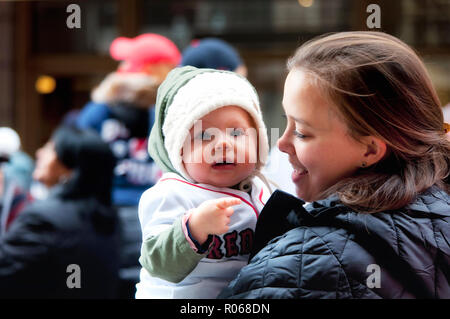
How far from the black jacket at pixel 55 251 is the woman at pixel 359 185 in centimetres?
148

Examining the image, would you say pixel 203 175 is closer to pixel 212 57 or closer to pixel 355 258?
pixel 355 258

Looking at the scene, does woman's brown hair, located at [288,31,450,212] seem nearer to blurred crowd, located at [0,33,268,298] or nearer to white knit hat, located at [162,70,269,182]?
white knit hat, located at [162,70,269,182]

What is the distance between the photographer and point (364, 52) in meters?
1.20

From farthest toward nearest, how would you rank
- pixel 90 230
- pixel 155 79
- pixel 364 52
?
pixel 155 79, pixel 90 230, pixel 364 52

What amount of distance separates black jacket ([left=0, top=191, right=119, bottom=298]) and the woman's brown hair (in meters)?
1.58

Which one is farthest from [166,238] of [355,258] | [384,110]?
[384,110]

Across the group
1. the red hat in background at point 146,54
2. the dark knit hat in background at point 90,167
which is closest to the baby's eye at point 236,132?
→ the dark knit hat in background at point 90,167

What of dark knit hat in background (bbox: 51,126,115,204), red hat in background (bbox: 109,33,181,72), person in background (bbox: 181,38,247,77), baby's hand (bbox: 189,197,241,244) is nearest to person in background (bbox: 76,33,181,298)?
red hat in background (bbox: 109,33,181,72)

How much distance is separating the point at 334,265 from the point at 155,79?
216 cm

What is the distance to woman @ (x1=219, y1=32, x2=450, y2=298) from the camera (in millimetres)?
1101

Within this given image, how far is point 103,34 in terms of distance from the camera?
535 cm

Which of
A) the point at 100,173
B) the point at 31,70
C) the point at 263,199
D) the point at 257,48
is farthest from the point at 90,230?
the point at 31,70

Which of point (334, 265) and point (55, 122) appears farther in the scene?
point (55, 122)
